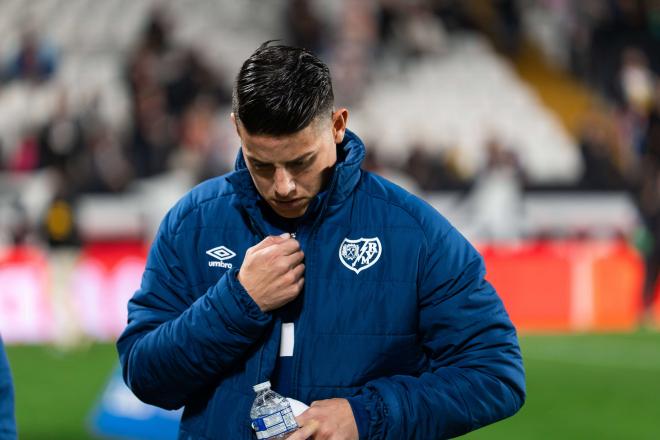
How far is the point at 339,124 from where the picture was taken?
217 centimetres

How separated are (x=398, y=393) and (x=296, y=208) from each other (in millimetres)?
425

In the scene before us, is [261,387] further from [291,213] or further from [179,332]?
[291,213]

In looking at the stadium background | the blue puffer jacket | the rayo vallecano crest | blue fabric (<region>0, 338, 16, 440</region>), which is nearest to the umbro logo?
the blue puffer jacket

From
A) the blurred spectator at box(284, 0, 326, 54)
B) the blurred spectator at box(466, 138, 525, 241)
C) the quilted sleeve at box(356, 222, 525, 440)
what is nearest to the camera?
the quilted sleeve at box(356, 222, 525, 440)

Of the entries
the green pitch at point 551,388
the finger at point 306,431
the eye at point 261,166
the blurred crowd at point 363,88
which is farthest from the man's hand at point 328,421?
the blurred crowd at point 363,88

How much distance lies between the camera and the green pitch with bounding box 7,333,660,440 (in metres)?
6.70

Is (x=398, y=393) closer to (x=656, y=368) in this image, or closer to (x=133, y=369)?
(x=133, y=369)

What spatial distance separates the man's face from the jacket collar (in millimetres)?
22

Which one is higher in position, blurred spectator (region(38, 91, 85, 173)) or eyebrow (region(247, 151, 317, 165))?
blurred spectator (region(38, 91, 85, 173))

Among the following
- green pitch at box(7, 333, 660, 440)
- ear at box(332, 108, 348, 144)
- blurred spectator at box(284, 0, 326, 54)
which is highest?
blurred spectator at box(284, 0, 326, 54)

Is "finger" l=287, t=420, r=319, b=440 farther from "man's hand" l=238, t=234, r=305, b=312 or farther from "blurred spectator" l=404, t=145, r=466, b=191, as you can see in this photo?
"blurred spectator" l=404, t=145, r=466, b=191

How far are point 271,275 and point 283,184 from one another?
7.4 inches

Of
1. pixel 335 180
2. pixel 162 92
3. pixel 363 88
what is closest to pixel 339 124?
pixel 335 180

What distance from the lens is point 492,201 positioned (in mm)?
14648
